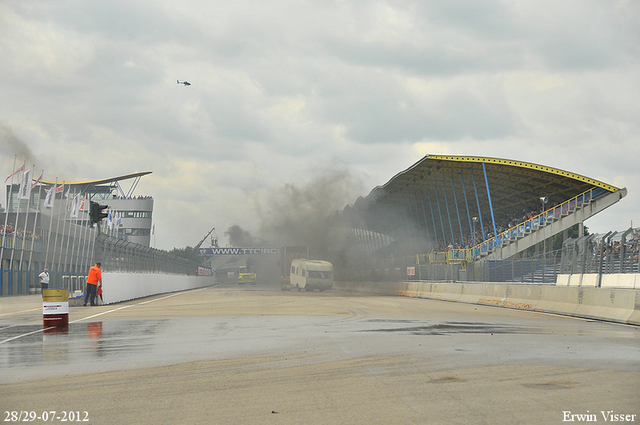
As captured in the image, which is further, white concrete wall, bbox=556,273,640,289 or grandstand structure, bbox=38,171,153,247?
grandstand structure, bbox=38,171,153,247

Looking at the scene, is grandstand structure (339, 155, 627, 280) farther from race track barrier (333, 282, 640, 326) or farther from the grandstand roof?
race track barrier (333, 282, 640, 326)

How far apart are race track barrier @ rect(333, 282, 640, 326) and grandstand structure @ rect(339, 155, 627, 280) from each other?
13.2ft

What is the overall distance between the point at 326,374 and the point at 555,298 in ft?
47.2

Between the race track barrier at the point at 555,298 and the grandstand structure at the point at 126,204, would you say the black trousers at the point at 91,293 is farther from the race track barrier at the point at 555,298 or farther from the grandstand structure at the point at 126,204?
the grandstand structure at the point at 126,204

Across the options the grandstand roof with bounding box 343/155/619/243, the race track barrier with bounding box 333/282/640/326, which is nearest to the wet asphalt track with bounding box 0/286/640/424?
the race track barrier with bounding box 333/282/640/326

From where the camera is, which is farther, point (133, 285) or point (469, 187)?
point (469, 187)

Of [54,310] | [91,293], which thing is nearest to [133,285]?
[91,293]

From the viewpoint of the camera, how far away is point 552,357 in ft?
31.3

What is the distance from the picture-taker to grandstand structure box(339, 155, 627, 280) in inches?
1870

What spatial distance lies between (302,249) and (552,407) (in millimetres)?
52382

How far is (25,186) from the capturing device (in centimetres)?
4706

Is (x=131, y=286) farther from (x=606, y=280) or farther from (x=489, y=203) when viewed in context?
(x=489, y=203)

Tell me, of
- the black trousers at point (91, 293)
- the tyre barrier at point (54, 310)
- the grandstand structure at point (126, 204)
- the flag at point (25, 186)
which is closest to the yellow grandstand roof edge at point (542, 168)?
the black trousers at point (91, 293)

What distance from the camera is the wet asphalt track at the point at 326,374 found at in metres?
6.16
